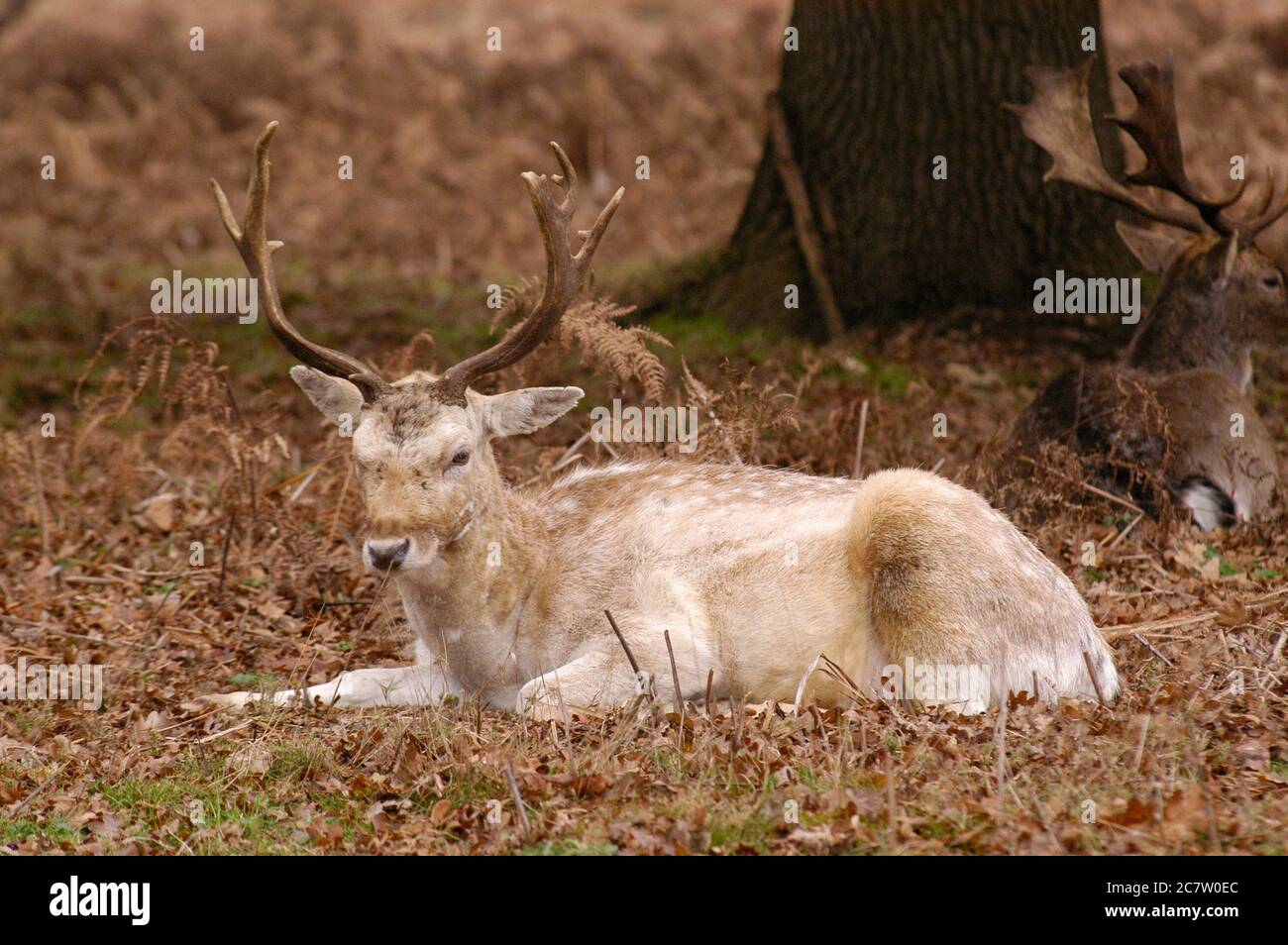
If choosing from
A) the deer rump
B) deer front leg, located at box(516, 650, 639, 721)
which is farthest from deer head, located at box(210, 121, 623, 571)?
the deer rump

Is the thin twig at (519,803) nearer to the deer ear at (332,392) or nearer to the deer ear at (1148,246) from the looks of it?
the deer ear at (332,392)

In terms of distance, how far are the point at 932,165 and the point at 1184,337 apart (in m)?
2.45

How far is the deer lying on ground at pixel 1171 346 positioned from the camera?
32.6ft

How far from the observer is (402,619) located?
29.5 ft

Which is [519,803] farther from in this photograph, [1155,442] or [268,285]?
[1155,442]

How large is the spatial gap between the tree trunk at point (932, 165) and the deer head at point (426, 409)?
5.01 m

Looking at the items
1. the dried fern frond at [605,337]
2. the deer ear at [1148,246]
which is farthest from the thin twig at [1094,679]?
the deer ear at [1148,246]

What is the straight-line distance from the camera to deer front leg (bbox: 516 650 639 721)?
23.8ft

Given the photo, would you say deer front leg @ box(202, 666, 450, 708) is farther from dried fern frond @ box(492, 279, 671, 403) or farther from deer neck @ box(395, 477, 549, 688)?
dried fern frond @ box(492, 279, 671, 403)

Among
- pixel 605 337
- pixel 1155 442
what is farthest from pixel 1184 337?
pixel 605 337

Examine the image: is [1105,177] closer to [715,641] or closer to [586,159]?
[715,641]

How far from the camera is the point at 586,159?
72.1 ft
